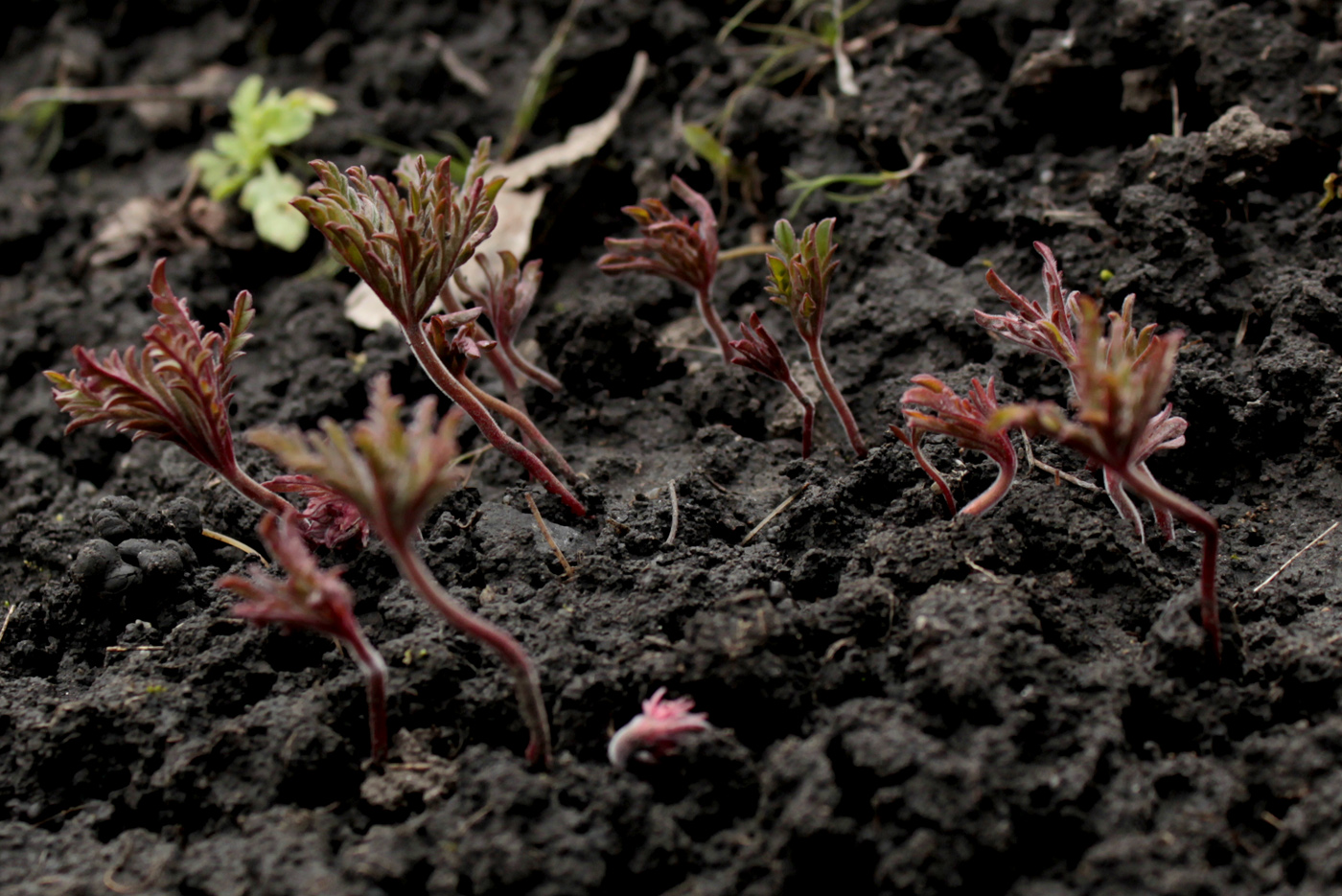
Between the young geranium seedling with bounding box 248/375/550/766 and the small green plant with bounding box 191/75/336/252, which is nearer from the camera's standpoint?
the young geranium seedling with bounding box 248/375/550/766

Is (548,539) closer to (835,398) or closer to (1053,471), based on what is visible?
(835,398)

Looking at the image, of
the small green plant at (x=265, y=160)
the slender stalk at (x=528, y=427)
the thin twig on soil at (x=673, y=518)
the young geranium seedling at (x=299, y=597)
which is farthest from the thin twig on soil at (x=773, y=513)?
the small green plant at (x=265, y=160)

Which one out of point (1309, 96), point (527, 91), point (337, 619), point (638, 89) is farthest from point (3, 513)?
point (1309, 96)

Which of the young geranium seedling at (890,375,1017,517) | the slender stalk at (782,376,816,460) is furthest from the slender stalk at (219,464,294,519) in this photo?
the young geranium seedling at (890,375,1017,517)

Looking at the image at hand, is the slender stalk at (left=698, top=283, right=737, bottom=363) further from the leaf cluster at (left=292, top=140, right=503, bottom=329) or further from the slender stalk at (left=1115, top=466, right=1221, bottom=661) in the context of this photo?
the slender stalk at (left=1115, top=466, right=1221, bottom=661)

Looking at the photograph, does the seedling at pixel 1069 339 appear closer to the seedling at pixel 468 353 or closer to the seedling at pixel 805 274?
the seedling at pixel 805 274

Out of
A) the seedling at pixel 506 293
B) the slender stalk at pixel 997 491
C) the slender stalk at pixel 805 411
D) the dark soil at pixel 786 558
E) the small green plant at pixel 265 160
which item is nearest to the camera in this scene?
the dark soil at pixel 786 558
